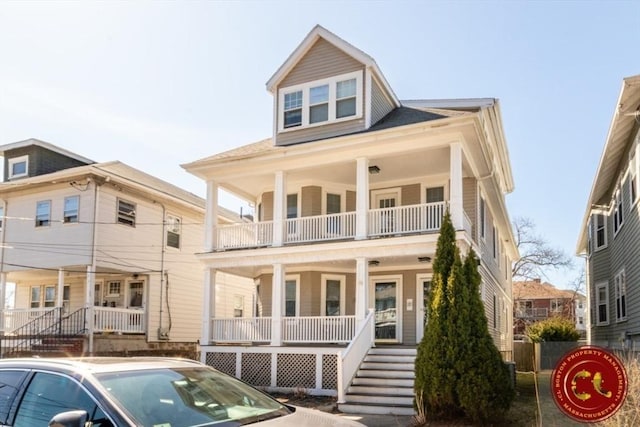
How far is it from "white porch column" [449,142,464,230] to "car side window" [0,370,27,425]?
10.3 metres

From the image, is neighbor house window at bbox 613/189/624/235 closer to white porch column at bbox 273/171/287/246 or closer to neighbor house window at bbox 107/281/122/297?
white porch column at bbox 273/171/287/246

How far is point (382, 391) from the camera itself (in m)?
12.5

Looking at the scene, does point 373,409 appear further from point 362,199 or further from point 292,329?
point 362,199

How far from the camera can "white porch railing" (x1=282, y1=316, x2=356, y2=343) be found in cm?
1488

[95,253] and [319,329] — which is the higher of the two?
[95,253]

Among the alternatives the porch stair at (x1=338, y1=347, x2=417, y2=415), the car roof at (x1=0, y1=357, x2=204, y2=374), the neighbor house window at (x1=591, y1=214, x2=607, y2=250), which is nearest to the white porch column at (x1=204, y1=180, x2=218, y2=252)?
the porch stair at (x1=338, y1=347, x2=417, y2=415)

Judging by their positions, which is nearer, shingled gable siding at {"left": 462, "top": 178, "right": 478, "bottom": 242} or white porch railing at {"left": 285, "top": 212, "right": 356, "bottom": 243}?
white porch railing at {"left": 285, "top": 212, "right": 356, "bottom": 243}

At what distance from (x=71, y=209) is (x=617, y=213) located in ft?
60.7

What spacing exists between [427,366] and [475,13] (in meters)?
7.29

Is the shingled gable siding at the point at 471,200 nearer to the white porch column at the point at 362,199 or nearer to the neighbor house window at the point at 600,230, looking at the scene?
the white porch column at the point at 362,199

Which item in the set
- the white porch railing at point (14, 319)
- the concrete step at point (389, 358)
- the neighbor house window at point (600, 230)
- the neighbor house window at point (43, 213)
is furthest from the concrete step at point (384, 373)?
Result: the neighbor house window at point (43, 213)

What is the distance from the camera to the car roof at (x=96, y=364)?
4.47 metres

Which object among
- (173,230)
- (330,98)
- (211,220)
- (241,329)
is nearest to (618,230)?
(330,98)

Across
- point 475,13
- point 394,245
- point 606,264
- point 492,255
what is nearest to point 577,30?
point 475,13
